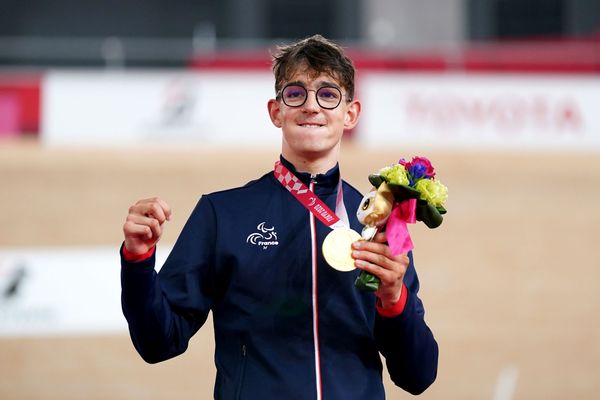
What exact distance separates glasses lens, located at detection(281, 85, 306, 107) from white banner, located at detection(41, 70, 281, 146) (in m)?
6.11

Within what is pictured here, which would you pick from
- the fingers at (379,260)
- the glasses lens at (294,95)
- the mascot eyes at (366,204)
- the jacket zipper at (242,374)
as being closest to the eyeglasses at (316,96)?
the glasses lens at (294,95)

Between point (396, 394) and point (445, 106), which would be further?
point (445, 106)

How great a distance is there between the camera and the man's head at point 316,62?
1.98m

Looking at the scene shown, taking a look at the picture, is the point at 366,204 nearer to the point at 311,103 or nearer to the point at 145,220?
the point at 311,103

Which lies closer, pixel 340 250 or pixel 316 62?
pixel 340 250

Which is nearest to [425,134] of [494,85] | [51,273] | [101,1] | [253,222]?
[494,85]

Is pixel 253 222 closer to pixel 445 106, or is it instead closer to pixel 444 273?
pixel 444 273

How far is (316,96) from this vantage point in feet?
6.42

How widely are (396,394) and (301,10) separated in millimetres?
9465

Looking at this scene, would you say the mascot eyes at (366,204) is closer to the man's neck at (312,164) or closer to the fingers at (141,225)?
the man's neck at (312,164)

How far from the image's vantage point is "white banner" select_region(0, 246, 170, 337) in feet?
18.6

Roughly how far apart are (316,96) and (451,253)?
4614 mm

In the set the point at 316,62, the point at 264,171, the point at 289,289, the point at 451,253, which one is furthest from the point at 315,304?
the point at 264,171

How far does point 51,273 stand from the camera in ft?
19.1
